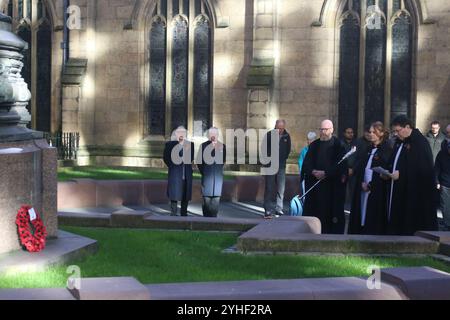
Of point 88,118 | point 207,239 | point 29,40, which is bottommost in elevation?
point 207,239

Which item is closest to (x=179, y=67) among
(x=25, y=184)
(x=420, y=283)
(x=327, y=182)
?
(x=327, y=182)

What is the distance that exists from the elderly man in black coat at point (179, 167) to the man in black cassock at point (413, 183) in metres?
5.81

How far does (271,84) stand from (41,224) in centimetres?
1356

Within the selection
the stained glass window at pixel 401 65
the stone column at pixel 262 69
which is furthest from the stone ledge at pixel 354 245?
the stained glass window at pixel 401 65

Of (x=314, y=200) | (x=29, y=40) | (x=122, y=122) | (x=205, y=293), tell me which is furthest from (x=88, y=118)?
(x=205, y=293)

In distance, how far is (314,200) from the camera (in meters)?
12.2

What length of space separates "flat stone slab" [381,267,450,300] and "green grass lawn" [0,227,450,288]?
102 centimetres

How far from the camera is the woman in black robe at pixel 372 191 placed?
1092cm

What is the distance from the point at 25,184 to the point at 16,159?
334mm

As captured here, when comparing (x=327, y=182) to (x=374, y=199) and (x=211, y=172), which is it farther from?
(x=211, y=172)

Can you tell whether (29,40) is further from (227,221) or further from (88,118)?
(227,221)

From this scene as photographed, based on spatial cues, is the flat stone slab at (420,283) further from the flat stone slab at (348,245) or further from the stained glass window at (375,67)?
the stained glass window at (375,67)

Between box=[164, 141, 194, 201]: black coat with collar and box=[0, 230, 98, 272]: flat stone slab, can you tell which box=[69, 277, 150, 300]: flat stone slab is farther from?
box=[164, 141, 194, 201]: black coat with collar

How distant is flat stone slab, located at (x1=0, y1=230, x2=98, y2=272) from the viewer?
8.00 meters
